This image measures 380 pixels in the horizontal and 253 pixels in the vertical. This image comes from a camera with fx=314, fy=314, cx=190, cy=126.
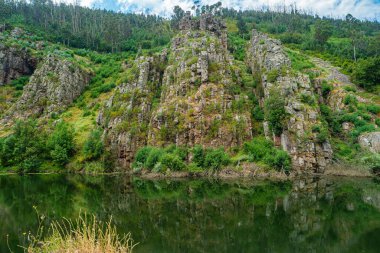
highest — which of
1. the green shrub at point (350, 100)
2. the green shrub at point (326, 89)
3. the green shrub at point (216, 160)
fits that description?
the green shrub at point (326, 89)

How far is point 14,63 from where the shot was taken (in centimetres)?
11288

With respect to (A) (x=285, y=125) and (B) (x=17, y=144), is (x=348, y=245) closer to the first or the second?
(A) (x=285, y=125)

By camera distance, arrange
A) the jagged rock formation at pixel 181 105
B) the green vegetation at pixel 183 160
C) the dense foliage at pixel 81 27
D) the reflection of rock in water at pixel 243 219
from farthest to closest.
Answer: the dense foliage at pixel 81 27, the jagged rock formation at pixel 181 105, the green vegetation at pixel 183 160, the reflection of rock in water at pixel 243 219

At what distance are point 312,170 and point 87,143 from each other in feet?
158

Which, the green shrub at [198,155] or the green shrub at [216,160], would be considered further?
the green shrub at [198,155]

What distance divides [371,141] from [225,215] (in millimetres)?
43286

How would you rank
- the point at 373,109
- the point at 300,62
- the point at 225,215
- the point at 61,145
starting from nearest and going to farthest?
the point at 225,215 < the point at 373,109 < the point at 61,145 < the point at 300,62

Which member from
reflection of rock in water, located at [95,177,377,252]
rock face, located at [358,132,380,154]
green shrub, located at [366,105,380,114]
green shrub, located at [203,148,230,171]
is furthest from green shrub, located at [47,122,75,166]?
green shrub, located at [366,105,380,114]

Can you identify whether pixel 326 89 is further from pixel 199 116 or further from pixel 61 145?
pixel 61 145

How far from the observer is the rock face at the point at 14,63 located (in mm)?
110875

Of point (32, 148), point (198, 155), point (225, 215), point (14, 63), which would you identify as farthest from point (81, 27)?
point (225, 215)

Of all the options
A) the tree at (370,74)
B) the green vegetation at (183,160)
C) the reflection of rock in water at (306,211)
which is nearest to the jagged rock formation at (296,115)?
the green vegetation at (183,160)

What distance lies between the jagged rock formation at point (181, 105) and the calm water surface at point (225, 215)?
87.7 ft

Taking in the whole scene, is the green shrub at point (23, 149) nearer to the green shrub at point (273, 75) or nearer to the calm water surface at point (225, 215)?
the calm water surface at point (225, 215)
